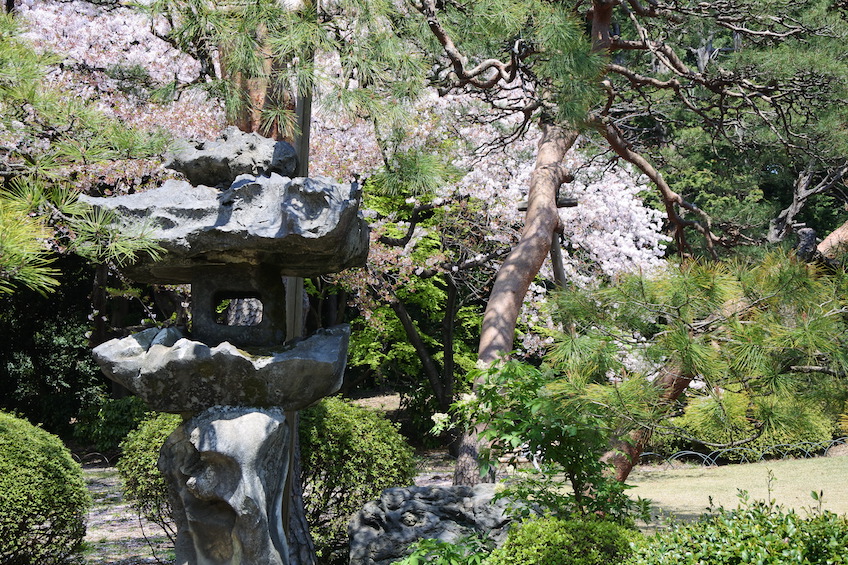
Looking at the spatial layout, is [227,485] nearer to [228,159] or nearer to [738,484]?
[228,159]

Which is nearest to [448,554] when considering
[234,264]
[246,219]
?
[234,264]

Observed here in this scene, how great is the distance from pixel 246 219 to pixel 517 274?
9.22ft

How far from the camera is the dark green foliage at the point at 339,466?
547 centimetres

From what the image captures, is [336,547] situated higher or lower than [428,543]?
lower

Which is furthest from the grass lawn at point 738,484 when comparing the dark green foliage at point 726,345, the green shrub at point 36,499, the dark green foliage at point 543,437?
the green shrub at point 36,499

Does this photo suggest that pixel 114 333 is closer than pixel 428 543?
No

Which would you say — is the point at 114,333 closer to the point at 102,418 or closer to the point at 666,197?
the point at 102,418

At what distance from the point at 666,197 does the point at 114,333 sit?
9.18 m

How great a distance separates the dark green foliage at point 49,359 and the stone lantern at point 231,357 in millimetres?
9926

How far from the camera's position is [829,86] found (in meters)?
6.16

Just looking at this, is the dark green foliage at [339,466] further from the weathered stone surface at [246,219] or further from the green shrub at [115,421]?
the green shrub at [115,421]

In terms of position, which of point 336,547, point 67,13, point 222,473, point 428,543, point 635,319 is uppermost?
point 67,13

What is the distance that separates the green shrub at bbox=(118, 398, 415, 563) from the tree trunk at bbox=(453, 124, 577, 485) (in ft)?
1.73

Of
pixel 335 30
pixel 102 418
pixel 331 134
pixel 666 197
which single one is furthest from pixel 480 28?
pixel 102 418
